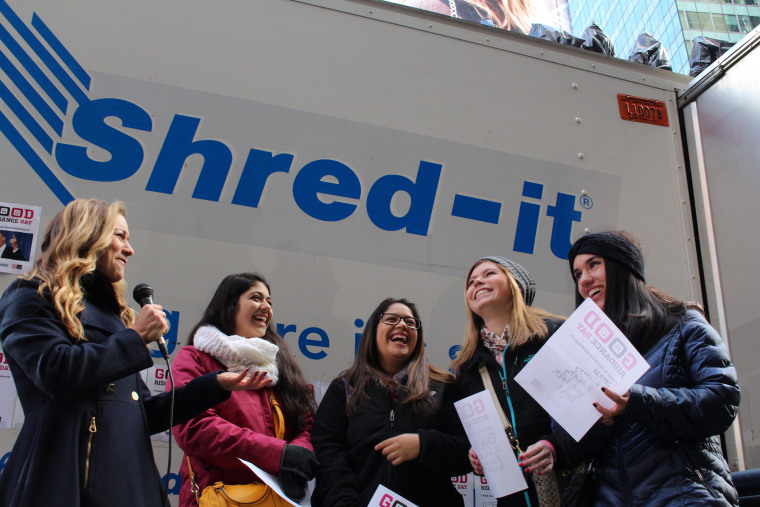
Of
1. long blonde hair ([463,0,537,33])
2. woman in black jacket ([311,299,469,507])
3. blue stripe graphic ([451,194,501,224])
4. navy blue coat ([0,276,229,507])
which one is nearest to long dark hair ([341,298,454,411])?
woman in black jacket ([311,299,469,507])

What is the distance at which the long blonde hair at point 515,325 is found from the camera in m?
2.44

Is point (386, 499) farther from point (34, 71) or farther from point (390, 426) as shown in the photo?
point (34, 71)

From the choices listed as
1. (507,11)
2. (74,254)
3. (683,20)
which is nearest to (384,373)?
(74,254)

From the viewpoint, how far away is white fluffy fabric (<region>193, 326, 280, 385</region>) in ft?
7.70

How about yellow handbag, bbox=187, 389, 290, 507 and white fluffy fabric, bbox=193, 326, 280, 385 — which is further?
white fluffy fabric, bbox=193, 326, 280, 385

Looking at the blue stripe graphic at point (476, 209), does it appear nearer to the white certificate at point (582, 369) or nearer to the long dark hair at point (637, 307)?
the long dark hair at point (637, 307)

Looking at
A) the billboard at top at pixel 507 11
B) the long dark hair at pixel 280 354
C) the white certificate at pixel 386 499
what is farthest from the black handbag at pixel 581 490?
the billboard at top at pixel 507 11

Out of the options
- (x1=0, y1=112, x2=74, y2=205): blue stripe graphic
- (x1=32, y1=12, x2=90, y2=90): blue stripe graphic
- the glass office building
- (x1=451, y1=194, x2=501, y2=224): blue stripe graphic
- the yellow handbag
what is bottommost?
the yellow handbag

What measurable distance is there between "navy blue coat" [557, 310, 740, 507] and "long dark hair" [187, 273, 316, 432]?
3.38 feet

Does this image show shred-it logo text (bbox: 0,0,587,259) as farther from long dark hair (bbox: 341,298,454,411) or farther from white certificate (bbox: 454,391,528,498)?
white certificate (bbox: 454,391,528,498)

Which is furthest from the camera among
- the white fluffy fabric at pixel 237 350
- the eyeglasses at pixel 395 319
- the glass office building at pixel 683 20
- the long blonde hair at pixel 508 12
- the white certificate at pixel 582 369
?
the glass office building at pixel 683 20

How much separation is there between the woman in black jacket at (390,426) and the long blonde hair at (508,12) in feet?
15.6

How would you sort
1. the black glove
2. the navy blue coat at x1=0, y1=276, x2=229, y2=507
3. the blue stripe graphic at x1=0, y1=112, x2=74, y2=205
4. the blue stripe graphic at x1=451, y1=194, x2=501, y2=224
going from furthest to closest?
the blue stripe graphic at x1=451, y1=194, x2=501, y2=224 < the blue stripe graphic at x1=0, y1=112, x2=74, y2=205 < the black glove < the navy blue coat at x1=0, y1=276, x2=229, y2=507

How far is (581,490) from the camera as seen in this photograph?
6.30ft
